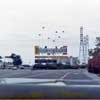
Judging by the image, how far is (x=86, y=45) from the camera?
14838 centimetres

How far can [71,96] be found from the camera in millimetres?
5066

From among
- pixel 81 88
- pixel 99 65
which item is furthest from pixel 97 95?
pixel 99 65

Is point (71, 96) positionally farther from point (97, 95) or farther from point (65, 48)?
point (65, 48)

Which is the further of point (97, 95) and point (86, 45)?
point (86, 45)

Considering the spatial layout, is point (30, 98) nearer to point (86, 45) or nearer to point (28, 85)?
point (28, 85)

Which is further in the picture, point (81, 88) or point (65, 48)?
point (65, 48)

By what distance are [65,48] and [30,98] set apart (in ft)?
482

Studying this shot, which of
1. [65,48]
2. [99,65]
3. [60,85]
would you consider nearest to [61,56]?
[65,48]

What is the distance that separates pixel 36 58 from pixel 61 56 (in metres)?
10.5

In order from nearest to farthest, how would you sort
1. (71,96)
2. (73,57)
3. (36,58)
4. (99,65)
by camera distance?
(71,96) → (99,65) → (36,58) → (73,57)

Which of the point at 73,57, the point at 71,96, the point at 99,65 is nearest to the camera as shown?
the point at 71,96

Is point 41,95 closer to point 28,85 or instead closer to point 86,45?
point 28,85

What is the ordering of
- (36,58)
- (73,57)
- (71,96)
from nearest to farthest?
(71,96) → (36,58) → (73,57)

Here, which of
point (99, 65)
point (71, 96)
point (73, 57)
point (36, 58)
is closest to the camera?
point (71, 96)
